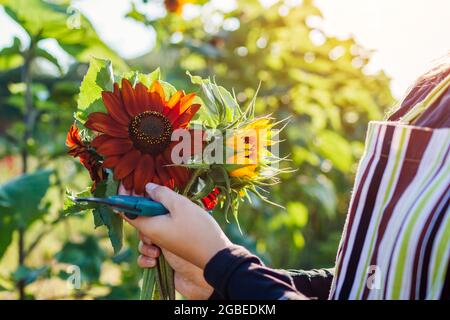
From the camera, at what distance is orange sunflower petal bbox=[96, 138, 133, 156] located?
81 centimetres

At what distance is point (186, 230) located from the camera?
0.75 m

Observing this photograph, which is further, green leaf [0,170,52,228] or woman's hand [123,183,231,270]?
green leaf [0,170,52,228]

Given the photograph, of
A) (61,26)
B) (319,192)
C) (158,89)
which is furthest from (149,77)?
(319,192)

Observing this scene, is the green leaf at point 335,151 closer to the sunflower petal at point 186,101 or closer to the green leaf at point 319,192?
the green leaf at point 319,192

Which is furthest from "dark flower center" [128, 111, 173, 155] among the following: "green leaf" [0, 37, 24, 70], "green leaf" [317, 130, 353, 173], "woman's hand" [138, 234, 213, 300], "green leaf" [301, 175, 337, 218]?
"green leaf" [317, 130, 353, 173]

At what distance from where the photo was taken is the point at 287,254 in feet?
10.4

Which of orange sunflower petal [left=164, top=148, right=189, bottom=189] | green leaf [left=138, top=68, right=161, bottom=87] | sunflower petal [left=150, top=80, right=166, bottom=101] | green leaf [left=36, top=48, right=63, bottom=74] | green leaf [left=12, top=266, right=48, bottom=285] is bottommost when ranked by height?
green leaf [left=12, top=266, right=48, bottom=285]

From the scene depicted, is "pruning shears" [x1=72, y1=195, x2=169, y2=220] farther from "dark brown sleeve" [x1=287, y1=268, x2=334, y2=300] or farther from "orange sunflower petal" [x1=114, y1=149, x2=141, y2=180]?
"dark brown sleeve" [x1=287, y1=268, x2=334, y2=300]

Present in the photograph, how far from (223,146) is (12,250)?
2.39 m

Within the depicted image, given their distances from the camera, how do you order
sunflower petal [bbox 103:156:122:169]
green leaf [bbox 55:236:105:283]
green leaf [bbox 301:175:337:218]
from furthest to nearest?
green leaf [bbox 301:175:337:218]
green leaf [bbox 55:236:105:283]
sunflower petal [bbox 103:156:122:169]

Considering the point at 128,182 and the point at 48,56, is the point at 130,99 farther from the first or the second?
the point at 48,56

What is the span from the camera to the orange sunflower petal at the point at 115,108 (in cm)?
81
